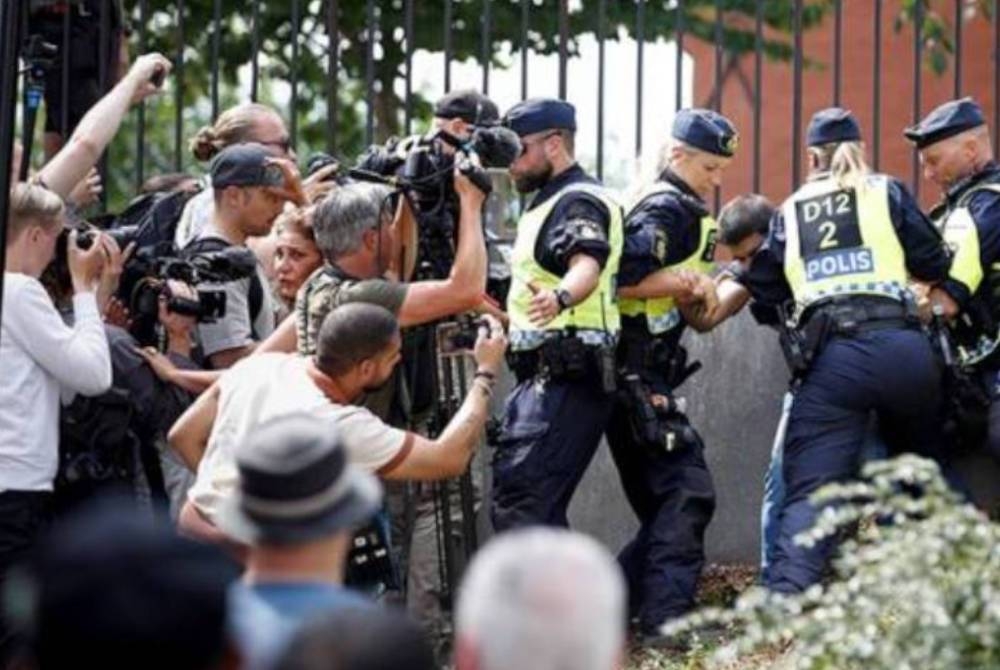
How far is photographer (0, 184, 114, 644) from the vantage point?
30.9 feet

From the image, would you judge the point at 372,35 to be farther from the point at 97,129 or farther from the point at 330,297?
the point at 330,297

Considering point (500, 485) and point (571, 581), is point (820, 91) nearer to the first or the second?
point (500, 485)

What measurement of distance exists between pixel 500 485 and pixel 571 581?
5.78 meters

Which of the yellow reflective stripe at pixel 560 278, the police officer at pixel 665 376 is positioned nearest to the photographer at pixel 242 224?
the yellow reflective stripe at pixel 560 278

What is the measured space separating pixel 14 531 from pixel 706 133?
2891mm

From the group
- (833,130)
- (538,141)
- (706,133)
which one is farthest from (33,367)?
(833,130)


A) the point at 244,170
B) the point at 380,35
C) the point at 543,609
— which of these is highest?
the point at 380,35

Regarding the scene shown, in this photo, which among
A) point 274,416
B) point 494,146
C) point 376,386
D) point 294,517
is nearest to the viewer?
point 294,517

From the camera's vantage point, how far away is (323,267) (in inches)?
377

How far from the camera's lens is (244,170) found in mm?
10273

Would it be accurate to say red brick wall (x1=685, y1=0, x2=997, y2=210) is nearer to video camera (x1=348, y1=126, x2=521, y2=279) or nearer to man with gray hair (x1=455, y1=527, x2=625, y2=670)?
video camera (x1=348, y1=126, x2=521, y2=279)

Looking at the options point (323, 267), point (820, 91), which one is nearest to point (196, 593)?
point (323, 267)

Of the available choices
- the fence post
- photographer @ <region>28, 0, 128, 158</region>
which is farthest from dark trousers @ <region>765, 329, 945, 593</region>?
the fence post

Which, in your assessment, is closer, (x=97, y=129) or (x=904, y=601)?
(x=904, y=601)
